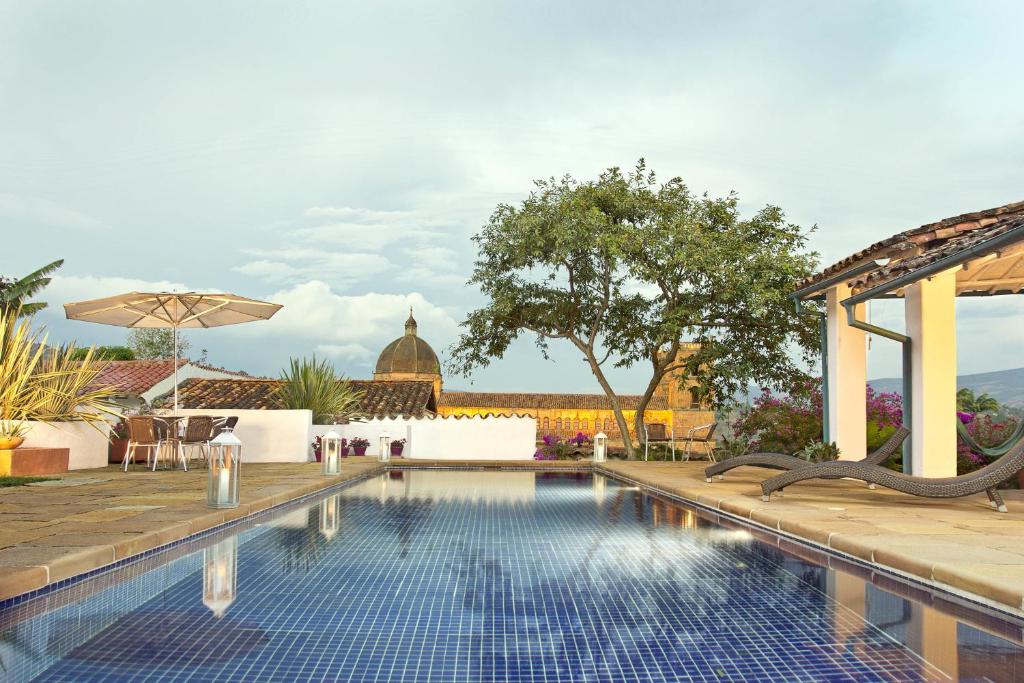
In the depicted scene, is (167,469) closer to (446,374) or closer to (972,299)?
(446,374)

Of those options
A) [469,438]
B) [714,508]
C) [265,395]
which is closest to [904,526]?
[714,508]

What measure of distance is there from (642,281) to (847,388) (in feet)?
21.9

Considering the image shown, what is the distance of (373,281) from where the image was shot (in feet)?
89.5

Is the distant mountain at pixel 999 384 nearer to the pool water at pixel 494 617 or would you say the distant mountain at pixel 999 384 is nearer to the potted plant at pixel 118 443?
the potted plant at pixel 118 443

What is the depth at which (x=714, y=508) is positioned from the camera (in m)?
8.07

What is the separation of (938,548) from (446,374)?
16212 mm

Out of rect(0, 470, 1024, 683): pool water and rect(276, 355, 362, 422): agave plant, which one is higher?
rect(276, 355, 362, 422): agave plant

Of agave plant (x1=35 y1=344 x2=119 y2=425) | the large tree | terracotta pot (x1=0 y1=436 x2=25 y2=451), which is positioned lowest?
terracotta pot (x1=0 y1=436 x2=25 y2=451)

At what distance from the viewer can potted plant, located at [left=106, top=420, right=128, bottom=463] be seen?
511 inches

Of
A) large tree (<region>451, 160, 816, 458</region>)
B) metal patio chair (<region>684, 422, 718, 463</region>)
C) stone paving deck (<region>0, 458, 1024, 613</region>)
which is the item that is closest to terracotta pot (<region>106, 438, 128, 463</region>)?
stone paving deck (<region>0, 458, 1024, 613</region>)

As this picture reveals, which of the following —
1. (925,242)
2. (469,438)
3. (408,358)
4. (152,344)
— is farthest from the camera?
(408,358)

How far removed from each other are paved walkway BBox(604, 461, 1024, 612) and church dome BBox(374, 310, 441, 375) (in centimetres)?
4493

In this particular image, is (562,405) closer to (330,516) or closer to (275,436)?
(275,436)

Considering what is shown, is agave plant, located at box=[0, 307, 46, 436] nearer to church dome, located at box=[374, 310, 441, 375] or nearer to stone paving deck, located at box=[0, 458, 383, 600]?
stone paving deck, located at box=[0, 458, 383, 600]
